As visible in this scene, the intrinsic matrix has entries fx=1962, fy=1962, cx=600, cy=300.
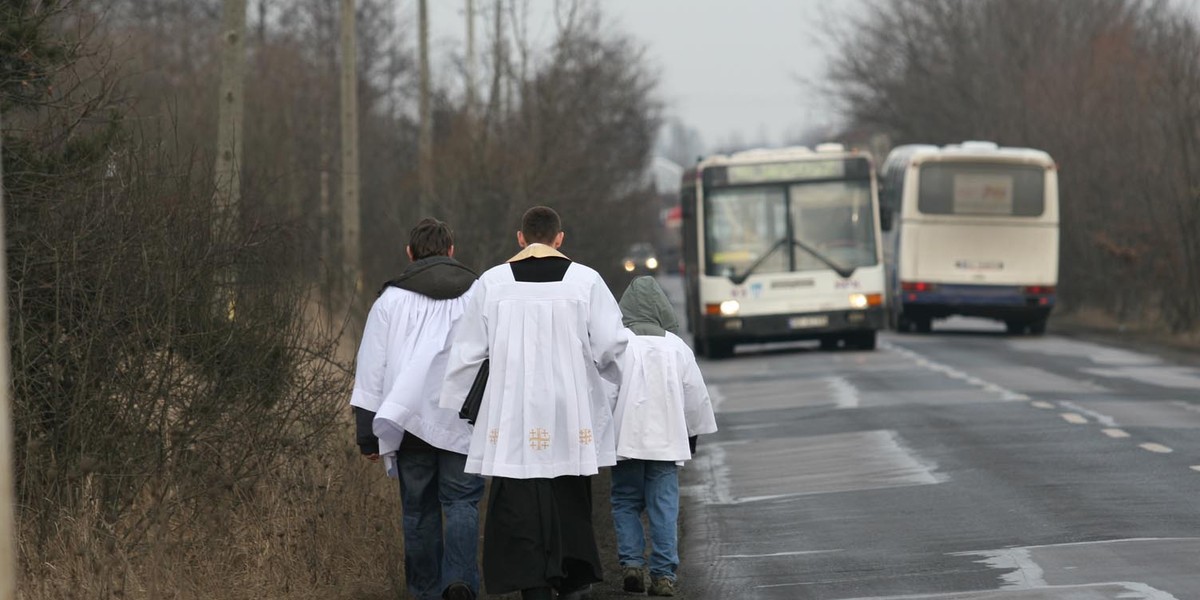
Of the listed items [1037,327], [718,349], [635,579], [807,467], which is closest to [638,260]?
[1037,327]

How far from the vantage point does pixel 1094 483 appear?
1210 centimetres

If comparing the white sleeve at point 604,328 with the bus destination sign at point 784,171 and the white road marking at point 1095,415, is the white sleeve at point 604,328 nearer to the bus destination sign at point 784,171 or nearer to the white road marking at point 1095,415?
the white road marking at point 1095,415

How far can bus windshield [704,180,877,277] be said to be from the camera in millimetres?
27891

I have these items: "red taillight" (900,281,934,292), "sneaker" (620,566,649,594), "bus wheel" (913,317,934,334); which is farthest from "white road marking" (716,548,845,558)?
"bus wheel" (913,317,934,334)

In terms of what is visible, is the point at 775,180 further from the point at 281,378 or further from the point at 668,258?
the point at 668,258

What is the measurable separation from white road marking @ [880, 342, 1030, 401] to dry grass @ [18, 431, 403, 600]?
1037 cm

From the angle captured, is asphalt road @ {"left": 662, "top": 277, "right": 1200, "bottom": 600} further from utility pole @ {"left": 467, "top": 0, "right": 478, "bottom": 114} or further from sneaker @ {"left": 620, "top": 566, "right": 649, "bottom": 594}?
utility pole @ {"left": 467, "top": 0, "right": 478, "bottom": 114}

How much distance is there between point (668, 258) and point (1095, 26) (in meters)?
36.0

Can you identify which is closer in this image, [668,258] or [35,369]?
[35,369]

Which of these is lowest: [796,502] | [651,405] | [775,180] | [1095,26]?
[796,502]

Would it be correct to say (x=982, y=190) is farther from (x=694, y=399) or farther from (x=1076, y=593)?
(x=1076, y=593)

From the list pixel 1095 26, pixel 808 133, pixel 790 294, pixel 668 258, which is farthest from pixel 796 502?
pixel 808 133

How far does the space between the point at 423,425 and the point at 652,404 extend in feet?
3.75

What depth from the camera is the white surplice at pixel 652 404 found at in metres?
8.92
